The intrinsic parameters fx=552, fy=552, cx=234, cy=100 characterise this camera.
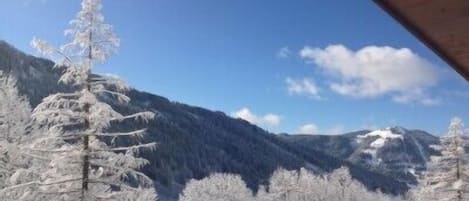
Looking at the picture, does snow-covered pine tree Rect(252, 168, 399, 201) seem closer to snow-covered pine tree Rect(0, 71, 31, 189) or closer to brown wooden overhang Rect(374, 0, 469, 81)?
snow-covered pine tree Rect(0, 71, 31, 189)

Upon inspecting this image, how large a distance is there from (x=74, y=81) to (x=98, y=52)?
3.18 feet

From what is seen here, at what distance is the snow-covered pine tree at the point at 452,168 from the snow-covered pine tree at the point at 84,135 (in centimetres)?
1221

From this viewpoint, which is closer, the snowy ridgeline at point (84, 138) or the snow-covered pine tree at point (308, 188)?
the snowy ridgeline at point (84, 138)

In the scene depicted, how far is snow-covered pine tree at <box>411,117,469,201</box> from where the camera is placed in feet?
67.2

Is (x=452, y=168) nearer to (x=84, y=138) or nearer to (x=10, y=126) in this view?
(x=84, y=138)

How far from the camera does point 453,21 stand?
1808mm

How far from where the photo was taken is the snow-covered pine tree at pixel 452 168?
2048 cm

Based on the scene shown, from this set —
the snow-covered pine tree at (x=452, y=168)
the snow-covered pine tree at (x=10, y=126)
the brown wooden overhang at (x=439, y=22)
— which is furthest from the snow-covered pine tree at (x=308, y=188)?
the brown wooden overhang at (x=439, y=22)

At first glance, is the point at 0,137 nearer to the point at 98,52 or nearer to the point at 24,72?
the point at 98,52

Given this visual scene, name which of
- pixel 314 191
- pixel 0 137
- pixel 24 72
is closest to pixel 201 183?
pixel 314 191

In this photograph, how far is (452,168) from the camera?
69.2 ft

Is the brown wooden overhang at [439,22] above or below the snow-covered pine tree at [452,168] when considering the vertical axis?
below

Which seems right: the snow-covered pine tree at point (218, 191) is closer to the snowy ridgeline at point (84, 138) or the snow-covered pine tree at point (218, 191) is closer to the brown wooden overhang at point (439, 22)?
the snowy ridgeline at point (84, 138)

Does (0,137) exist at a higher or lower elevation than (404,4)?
higher
